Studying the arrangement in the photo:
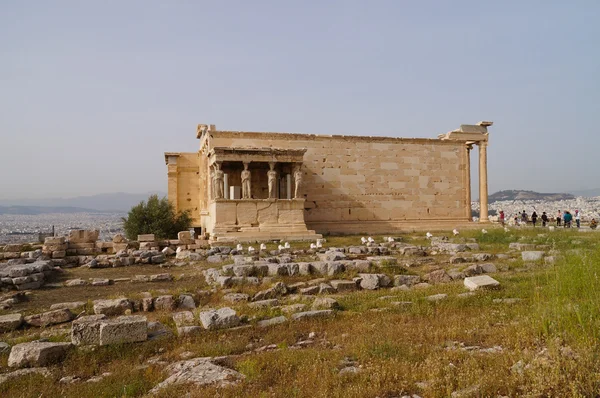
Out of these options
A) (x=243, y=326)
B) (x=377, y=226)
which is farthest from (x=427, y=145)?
(x=243, y=326)

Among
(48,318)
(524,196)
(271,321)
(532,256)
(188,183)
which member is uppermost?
(188,183)

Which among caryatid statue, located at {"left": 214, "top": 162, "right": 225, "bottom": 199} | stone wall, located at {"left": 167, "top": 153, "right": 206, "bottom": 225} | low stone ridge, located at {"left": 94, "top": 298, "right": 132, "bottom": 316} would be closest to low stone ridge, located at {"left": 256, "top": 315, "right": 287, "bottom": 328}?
low stone ridge, located at {"left": 94, "top": 298, "right": 132, "bottom": 316}

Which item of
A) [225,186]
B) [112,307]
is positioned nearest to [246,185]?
[225,186]

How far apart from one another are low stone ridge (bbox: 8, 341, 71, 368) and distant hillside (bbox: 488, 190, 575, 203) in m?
119

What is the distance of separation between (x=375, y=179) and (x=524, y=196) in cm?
10749

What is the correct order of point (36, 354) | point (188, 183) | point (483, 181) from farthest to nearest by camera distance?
1. point (483, 181)
2. point (188, 183)
3. point (36, 354)

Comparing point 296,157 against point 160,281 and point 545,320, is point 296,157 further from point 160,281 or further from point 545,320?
point 545,320

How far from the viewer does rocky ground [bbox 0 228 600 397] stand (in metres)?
3.96

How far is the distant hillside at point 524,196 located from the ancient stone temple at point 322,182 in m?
95.1

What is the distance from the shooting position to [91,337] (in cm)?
572

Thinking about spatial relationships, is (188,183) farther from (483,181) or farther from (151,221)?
(483,181)

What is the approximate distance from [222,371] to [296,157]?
16814mm

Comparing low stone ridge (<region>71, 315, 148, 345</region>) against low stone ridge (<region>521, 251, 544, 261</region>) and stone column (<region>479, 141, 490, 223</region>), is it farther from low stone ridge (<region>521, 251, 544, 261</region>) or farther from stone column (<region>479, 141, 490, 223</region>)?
stone column (<region>479, 141, 490, 223</region>)

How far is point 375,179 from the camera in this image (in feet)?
80.5
